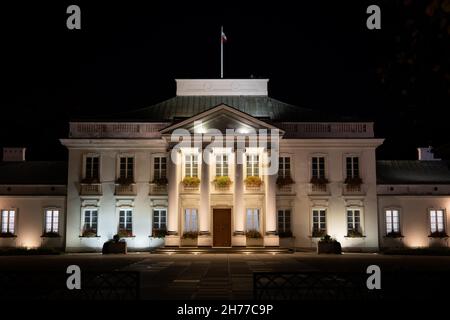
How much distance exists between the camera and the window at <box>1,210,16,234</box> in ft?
122

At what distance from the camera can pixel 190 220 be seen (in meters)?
36.2

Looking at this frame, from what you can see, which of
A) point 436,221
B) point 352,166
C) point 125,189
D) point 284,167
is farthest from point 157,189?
point 436,221

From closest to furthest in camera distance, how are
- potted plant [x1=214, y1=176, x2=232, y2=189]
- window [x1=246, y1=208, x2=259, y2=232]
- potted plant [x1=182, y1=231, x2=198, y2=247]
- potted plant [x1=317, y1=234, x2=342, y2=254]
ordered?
potted plant [x1=317, y1=234, x2=342, y2=254] → potted plant [x1=182, y1=231, x2=198, y2=247] → potted plant [x1=214, y1=176, x2=232, y2=189] → window [x1=246, y1=208, x2=259, y2=232]

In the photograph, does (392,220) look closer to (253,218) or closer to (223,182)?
(253,218)

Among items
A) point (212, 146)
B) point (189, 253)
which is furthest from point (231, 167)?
point (189, 253)

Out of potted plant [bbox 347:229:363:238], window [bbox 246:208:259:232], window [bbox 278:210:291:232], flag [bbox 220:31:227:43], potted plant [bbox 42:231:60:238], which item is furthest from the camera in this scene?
flag [bbox 220:31:227:43]

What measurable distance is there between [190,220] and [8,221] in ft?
36.3

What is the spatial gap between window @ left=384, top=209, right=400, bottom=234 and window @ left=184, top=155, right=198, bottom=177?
1177 cm

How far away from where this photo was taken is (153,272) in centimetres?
2172

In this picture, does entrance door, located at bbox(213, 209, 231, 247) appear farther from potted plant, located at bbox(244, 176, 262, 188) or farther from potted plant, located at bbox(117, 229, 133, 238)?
potted plant, located at bbox(117, 229, 133, 238)

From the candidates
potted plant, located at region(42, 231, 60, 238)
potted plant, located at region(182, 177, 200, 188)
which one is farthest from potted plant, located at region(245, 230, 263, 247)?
potted plant, located at region(42, 231, 60, 238)

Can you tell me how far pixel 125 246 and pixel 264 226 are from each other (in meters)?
8.07
